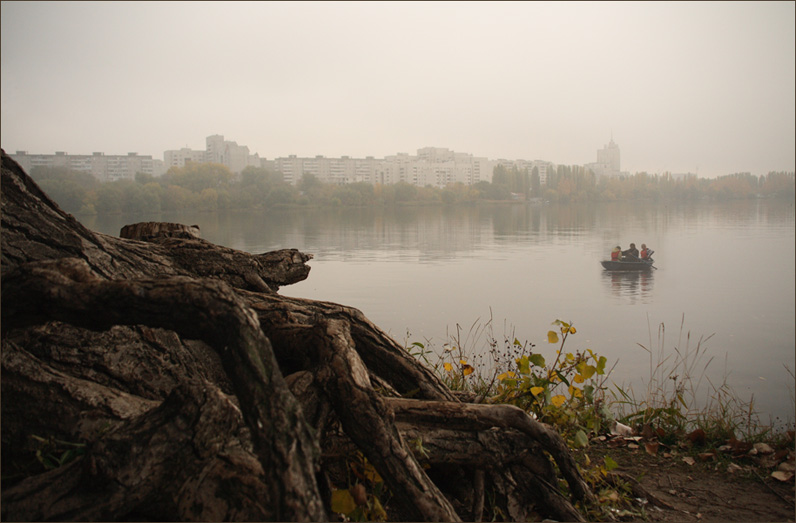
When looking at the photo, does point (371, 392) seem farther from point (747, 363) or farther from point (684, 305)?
point (684, 305)

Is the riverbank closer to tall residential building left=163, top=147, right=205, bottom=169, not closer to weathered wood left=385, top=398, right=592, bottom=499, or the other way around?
weathered wood left=385, top=398, right=592, bottom=499

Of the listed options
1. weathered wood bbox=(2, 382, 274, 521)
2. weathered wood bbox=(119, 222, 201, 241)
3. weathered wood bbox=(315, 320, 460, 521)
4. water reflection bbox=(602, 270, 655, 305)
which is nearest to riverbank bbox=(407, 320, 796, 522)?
weathered wood bbox=(315, 320, 460, 521)

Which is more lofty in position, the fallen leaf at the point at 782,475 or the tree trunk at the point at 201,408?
the tree trunk at the point at 201,408

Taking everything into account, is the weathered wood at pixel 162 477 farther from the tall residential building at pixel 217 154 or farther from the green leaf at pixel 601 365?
the tall residential building at pixel 217 154

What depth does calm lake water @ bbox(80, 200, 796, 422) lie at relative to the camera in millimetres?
9617

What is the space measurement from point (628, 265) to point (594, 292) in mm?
1903

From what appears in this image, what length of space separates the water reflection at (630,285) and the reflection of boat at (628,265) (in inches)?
12.4

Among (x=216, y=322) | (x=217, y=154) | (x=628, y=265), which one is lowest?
(x=628, y=265)

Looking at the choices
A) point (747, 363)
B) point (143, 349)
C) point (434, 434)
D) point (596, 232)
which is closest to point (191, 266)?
point (143, 349)

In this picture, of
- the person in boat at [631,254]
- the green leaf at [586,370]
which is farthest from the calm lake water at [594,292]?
the green leaf at [586,370]

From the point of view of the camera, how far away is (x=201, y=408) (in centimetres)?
187

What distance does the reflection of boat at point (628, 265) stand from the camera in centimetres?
1773

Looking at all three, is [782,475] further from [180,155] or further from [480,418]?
[180,155]

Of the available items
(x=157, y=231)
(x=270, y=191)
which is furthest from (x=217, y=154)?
(x=157, y=231)
